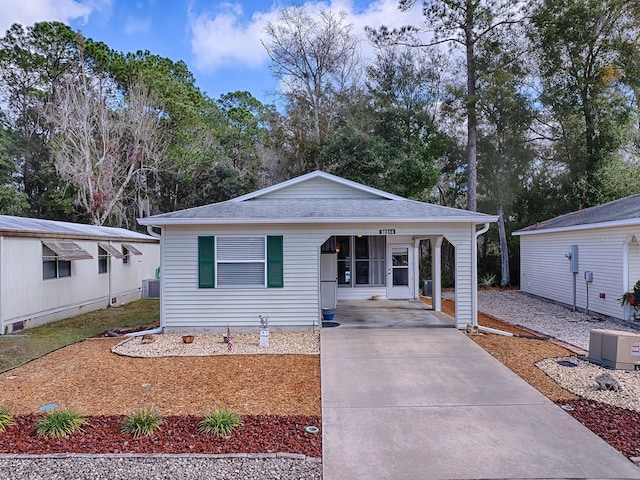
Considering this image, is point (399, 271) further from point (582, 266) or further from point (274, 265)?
point (274, 265)

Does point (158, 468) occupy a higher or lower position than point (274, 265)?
lower

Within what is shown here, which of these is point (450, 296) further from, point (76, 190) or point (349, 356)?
point (76, 190)

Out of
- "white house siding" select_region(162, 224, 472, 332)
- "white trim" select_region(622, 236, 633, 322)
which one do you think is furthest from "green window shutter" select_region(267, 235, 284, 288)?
"white trim" select_region(622, 236, 633, 322)

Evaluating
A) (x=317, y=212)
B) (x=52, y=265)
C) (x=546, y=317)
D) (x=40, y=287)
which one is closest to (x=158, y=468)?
(x=317, y=212)

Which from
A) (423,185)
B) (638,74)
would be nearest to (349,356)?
(423,185)

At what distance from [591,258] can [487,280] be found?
8908mm

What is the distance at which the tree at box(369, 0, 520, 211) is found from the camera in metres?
18.8

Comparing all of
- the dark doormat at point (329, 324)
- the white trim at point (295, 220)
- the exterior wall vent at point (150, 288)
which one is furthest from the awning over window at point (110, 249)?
the dark doormat at point (329, 324)

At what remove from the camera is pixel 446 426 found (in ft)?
15.0

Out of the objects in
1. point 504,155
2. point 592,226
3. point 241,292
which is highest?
point 504,155

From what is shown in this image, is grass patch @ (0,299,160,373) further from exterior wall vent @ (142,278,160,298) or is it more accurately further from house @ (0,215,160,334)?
exterior wall vent @ (142,278,160,298)

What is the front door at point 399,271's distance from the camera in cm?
1375

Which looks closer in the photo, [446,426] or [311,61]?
[446,426]

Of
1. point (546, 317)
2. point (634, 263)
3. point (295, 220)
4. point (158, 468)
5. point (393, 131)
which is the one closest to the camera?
point (158, 468)
